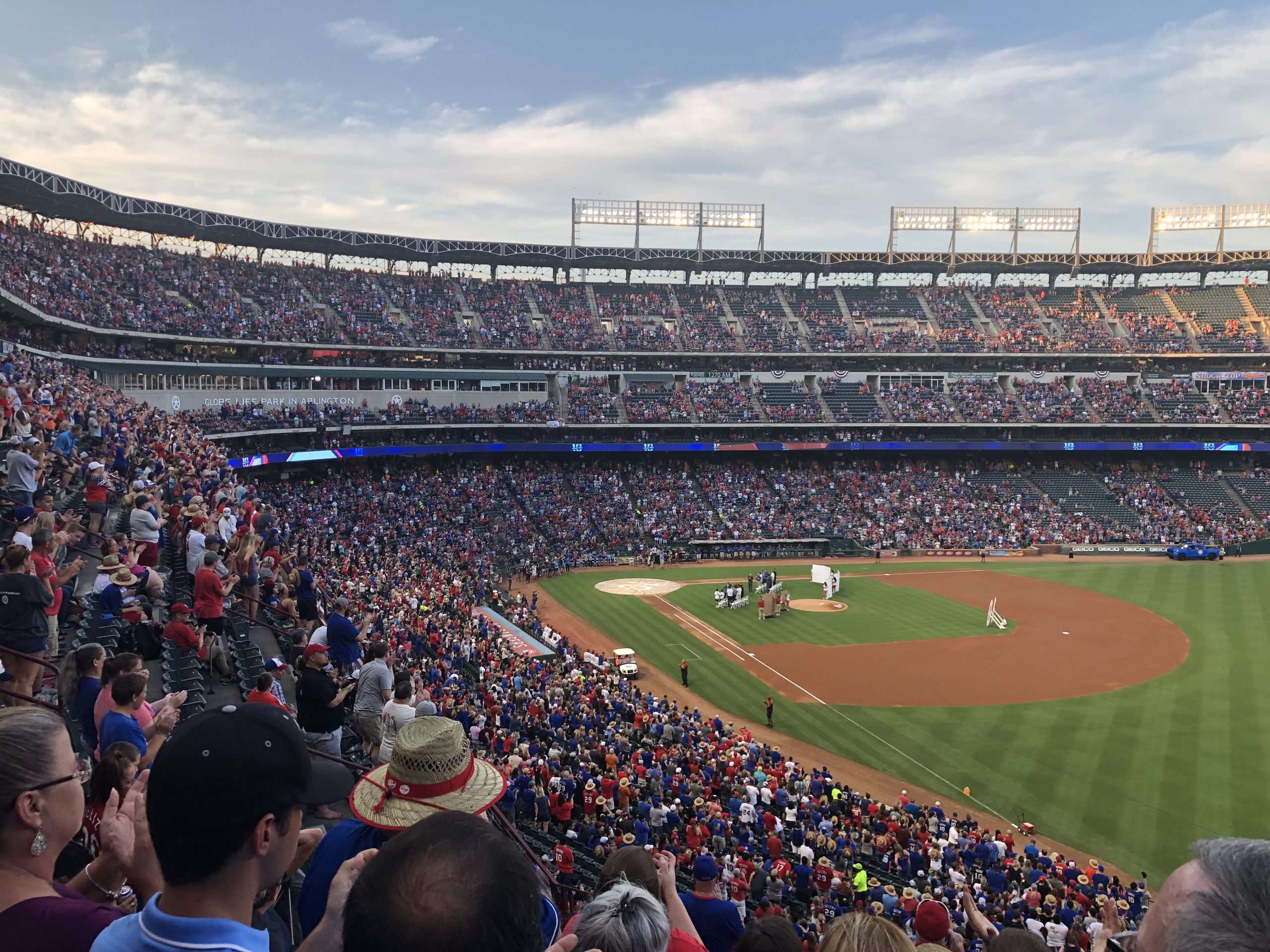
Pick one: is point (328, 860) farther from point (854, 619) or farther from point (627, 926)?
point (854, 619)

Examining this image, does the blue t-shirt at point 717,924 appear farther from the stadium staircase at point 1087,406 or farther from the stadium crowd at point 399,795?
the stadium staircase at point 1087,406

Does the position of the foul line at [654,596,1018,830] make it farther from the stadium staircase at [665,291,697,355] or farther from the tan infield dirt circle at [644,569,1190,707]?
the stadium staircase at [665,291,697,355]

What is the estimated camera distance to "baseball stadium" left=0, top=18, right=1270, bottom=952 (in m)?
3.73

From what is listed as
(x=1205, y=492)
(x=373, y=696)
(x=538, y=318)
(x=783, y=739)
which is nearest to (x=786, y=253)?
(x=538, y=318)

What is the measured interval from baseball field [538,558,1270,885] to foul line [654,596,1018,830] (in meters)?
0.09

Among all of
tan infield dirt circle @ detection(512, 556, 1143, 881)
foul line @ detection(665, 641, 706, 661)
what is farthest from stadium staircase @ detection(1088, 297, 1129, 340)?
foul line @ detection(665, 641, 706, 661)

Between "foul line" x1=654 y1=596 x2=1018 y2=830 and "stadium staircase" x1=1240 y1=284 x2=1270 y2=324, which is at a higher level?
"stadium staircase" x1=1240 y1=284 x2=1270 y2=324

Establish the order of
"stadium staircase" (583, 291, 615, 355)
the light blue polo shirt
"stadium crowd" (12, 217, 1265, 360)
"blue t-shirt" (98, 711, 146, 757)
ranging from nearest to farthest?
1. the light blue polo shirt
2. "blue t-shirt" (98, 711, 146, 757)
3. "stadium crowd" (12, 217, 1265, 360)
4. "stadium staircase" (583, 291, 615, 355)

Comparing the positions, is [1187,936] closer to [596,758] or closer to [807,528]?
[596,758]

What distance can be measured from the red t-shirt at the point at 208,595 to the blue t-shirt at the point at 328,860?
840cm

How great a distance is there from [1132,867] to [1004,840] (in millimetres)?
3322

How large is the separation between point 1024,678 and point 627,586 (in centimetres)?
2197

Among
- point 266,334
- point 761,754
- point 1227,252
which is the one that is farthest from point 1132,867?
point 1227,252

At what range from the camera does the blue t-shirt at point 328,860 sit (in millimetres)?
3934
